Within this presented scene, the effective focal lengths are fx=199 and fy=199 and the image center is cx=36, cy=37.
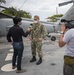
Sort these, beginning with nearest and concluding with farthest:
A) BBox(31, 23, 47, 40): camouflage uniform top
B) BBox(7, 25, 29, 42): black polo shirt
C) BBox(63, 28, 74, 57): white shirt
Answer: BBox(63, 28, 74, 57): white shirt → BBox(7, 25, 29, 42): black polo shirt → BBox(31, 23, 47, 40): camouflage uniform top

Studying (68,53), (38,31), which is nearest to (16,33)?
(38,31)

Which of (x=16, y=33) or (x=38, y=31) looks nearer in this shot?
(x=16, y=33)

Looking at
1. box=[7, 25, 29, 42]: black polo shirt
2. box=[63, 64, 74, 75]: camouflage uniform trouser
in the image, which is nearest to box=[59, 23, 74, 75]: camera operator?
box=[63, 64, 74, 75]: camouflage uniform trouser

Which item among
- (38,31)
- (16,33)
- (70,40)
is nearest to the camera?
(70,40)

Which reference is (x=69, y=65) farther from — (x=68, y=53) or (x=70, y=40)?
(x=70, y=40)

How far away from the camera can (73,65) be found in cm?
362

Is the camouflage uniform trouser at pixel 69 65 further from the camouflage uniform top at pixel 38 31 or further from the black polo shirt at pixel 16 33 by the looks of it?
the camouflage uniform top at pixel 38 31

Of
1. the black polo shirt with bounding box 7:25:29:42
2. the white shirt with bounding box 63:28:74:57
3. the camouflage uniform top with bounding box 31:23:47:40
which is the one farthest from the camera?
the camouflage uniform top with bounding box 31:23:47:40

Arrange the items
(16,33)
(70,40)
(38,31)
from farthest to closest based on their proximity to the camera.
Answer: (38,31) < (16,33) < (70,40)

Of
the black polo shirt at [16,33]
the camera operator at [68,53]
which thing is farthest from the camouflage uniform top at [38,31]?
the camera operator at [68,53]

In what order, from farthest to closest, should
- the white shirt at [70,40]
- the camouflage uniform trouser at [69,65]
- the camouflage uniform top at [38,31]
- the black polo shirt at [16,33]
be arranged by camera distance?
1. the camouflage uniform top at [38,31]
2. the black polo shirt at [16,33]
3. the camouflage uniform trouser at [69,65]
4. the white shirt at [70,40]

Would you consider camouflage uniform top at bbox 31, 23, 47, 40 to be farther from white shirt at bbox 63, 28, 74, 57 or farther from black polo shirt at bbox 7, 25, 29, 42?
white shirt at bbox 63, 28, 74, 57

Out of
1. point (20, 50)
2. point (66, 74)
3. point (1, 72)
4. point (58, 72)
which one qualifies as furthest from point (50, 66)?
point (66, 74)

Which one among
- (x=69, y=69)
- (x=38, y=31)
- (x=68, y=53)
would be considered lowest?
(x=69, y=69)
